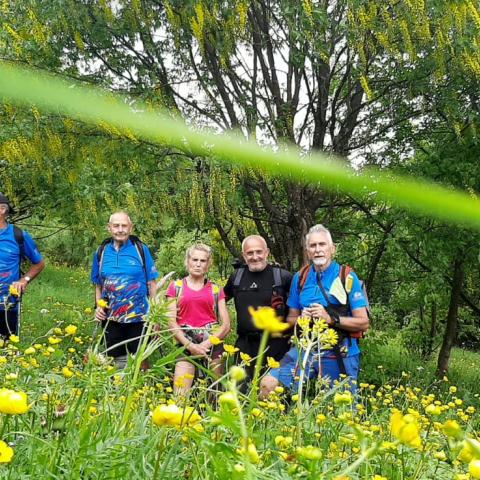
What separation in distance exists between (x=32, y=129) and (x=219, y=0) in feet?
6.29

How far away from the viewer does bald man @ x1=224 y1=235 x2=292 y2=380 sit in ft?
13.2

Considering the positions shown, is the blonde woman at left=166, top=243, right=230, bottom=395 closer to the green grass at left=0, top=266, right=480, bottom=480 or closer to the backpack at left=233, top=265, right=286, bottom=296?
the backpack at left=233, top=265, right=286, bottom=296

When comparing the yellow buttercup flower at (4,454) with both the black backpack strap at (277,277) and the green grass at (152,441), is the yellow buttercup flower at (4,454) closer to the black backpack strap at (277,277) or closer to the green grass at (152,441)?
the green grass at (152,441)

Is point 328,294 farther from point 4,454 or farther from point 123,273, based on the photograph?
point 4,454

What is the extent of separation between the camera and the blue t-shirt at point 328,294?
3.79 metres

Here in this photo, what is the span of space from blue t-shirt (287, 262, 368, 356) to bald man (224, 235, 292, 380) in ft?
0.60

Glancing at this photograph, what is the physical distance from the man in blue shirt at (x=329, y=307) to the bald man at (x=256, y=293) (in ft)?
0.57

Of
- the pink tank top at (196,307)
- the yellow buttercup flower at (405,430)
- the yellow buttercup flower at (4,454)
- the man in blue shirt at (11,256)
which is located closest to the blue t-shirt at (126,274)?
the pink tank top at (196,307)

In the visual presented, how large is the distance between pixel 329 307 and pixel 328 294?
0.27ft

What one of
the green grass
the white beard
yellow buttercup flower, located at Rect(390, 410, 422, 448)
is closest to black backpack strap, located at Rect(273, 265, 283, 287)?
the white beard

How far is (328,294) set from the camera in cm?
379

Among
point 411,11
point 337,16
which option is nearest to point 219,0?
point 337,16

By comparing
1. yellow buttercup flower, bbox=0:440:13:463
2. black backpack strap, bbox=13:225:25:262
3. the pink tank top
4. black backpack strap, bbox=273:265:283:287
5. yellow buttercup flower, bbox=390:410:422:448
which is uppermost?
A: yellow buttercup flower, bbox=390:410:422:448

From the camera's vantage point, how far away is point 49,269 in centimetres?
1800
